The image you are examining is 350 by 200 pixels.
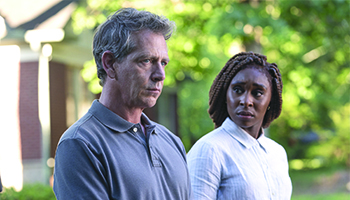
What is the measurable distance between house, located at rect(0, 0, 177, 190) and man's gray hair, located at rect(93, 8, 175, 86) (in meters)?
7.31

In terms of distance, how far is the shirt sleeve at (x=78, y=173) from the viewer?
165 centimetres

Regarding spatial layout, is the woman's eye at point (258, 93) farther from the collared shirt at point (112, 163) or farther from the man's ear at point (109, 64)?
the man's ear at point (109, 64)

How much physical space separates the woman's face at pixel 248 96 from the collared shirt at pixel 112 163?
32.7 inches

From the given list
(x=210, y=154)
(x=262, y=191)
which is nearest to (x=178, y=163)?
(x=210, y=154)

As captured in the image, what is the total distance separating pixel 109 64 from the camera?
1.95m

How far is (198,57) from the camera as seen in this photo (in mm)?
10297

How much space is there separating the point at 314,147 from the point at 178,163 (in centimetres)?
2077

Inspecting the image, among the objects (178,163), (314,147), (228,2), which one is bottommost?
(314,147)

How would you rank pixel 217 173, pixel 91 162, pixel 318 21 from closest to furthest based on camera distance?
1. pixel 91 162
2. pixel 217 173
3. pixel 318 21

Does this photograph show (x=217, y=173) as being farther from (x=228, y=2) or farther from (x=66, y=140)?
(x=228, y=2)

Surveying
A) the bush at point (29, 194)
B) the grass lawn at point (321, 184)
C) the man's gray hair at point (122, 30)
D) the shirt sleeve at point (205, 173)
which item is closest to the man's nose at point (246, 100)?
the shirt sleeve at point (205, 173)

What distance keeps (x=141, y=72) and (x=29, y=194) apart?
20.3ft

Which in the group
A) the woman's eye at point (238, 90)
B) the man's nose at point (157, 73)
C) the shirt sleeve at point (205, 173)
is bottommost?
the shirt sleeve at point (205, 173)

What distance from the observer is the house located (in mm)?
8914
